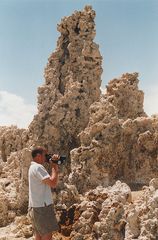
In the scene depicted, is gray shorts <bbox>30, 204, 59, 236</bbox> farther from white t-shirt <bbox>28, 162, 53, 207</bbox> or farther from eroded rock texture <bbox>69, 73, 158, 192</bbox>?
eroded rock texture <bbox>69, 73, 158, 192</bbox>

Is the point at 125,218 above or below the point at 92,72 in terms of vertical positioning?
below

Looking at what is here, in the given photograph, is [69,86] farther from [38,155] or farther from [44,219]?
[44,219]

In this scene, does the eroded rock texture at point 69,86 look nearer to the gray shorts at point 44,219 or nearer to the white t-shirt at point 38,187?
the gray shorts at point 44,219

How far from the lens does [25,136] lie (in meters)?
21.0

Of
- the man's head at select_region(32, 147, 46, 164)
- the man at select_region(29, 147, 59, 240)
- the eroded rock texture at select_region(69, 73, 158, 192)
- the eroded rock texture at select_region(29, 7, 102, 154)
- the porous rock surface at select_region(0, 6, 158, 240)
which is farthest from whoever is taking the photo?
the eroded rock texture at select_region(29, 7, 102, 154)

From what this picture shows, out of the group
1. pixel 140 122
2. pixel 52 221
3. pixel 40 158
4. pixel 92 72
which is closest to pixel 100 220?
pixel 52 221

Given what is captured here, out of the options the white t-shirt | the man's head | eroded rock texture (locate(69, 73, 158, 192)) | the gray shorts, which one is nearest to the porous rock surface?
eroded rock texture (locate(69, 73, 158, 192))

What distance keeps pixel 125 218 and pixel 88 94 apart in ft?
29.1

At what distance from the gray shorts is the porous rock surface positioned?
6.36ft

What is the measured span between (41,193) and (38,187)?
0.15m

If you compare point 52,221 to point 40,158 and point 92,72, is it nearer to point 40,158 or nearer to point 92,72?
point 40,158

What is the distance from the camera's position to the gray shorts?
8.95 metres

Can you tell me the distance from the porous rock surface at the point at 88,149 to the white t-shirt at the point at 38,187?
91.0 inches

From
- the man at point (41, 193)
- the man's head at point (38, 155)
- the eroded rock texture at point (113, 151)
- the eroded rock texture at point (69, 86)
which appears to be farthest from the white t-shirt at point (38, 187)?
the eroded rock texture at point (69, 86)
